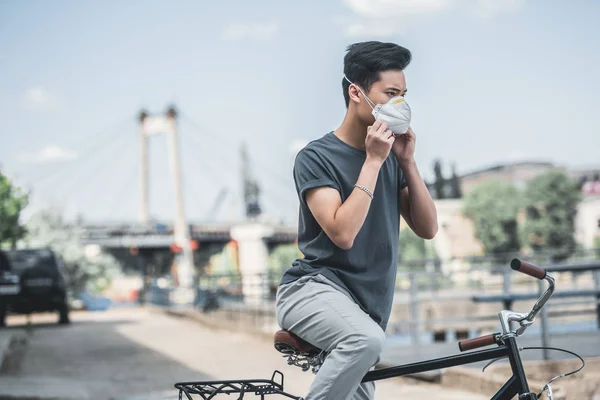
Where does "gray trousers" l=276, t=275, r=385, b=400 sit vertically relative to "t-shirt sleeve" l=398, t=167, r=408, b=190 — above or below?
below

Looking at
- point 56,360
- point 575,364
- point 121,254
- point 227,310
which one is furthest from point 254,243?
point 575,364

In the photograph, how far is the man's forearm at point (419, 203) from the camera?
2486 millimetres

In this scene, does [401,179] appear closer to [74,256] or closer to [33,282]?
[33,282]

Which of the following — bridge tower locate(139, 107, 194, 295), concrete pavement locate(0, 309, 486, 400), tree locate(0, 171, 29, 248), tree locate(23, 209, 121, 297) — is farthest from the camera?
bridge tower locate(139, 107, 194, 295)

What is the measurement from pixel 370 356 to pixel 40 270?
60.6 feet

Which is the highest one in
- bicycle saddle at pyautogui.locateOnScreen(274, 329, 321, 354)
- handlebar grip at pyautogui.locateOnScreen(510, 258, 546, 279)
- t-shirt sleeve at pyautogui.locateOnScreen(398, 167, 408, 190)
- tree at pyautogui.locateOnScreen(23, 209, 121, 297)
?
t-shirt sleeve at pyautogui.locateOnScreen(398, 167, 408, 190)

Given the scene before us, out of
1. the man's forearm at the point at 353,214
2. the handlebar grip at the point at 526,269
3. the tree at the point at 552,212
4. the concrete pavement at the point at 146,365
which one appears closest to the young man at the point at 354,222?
the man's forearm at the point at 353,214

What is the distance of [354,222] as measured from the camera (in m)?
2.24

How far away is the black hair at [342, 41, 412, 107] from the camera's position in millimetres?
2391

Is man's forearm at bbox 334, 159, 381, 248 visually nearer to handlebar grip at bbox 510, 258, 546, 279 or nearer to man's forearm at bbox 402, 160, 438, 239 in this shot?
man's forearm at bbox 402, 160, 438, 239

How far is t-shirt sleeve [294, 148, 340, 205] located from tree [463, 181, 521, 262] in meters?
65.6

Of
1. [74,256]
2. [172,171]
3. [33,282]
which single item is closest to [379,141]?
[33,282]

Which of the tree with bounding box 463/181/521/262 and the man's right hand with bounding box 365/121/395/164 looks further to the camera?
the tree with bounding box 463/181/521/262

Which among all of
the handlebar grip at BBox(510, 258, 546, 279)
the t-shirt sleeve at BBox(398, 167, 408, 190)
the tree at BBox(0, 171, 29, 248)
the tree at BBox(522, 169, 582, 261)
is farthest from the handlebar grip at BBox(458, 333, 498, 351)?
the tree at BBox(522, 169, 582, 261)
